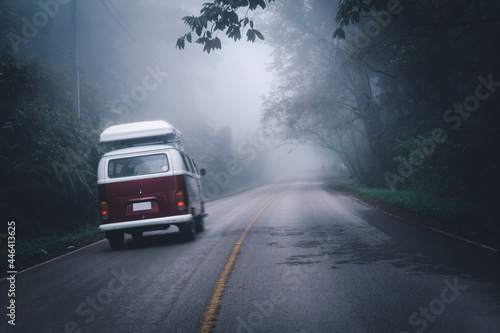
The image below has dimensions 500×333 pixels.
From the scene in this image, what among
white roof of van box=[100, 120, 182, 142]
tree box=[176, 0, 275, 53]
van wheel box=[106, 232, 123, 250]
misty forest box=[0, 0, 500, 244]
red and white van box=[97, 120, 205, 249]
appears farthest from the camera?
misty forest box=[0, 0, 500, 244]

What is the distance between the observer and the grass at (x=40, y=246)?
9032 mm

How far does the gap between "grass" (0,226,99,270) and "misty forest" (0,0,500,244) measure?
67cm

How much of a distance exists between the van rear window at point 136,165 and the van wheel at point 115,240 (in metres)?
1.43

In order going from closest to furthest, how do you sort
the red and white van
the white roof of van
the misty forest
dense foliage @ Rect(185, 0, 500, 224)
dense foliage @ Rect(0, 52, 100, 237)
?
1. the red and white van
2. the white roof of van
3. dense foliage @ Rect(0, 52, 100, 237)
4. the misty forest
5. dense foliage @ Rect(185, 0, 500, 224)

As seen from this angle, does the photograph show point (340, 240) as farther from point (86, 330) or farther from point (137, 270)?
point (86, 330)

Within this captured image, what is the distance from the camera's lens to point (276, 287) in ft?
17.8

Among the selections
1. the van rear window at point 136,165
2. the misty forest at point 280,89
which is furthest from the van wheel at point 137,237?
the misty forest at point 280,89

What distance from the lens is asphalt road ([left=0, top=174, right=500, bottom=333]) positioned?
4.20 m

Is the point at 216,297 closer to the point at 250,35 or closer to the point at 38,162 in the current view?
the point at 250,35

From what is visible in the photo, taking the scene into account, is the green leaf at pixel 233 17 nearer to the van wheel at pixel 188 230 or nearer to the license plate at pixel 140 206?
the license plate at pixel 140 206

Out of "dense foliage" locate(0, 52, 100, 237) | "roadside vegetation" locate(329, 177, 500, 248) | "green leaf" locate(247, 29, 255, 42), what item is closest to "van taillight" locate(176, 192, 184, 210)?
"green leaf" locate(247, 29, 255, 42)

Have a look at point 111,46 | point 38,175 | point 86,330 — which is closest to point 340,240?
point 86,330

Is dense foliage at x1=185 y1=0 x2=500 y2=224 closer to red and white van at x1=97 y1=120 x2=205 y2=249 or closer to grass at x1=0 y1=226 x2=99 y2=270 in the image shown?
red and white van at x1=97 y1=120 x2=205 y2=249

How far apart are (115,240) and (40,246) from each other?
236 cm
